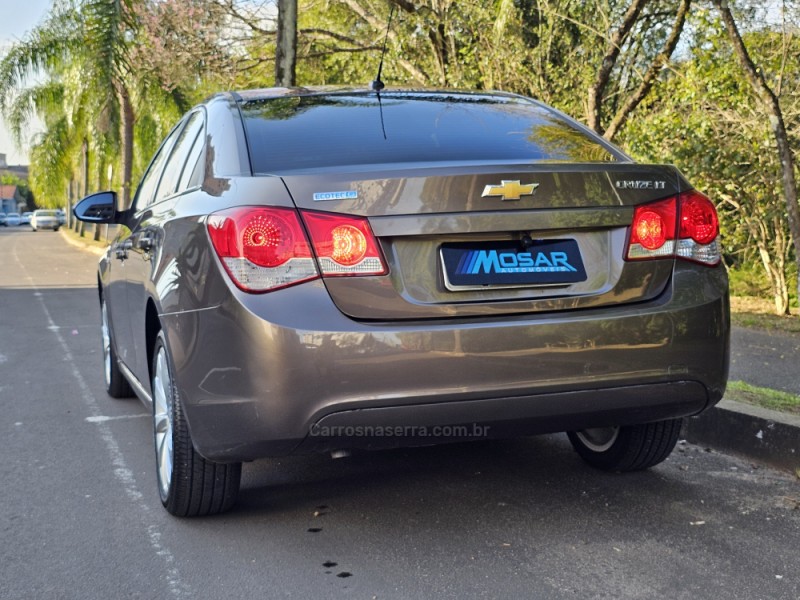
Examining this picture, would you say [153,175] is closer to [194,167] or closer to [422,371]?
[194,167]

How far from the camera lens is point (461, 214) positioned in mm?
3285

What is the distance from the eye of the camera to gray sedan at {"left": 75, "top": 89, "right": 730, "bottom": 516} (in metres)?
3.17

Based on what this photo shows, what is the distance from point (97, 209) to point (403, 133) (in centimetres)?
232

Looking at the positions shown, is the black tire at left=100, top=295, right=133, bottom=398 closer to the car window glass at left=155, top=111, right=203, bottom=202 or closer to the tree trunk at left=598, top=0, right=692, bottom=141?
the car window glass at left=155, top=111, right=203, bottom=202

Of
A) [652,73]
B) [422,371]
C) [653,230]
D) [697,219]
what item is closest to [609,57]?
[652,73]

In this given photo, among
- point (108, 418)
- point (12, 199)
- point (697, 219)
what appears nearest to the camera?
point (697, 219)

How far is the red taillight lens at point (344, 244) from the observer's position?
3.18 m

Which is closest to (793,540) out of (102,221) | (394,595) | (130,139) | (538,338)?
(538,338)

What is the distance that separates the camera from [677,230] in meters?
3.56

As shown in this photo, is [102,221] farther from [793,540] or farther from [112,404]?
[793,540]

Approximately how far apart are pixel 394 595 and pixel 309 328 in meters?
0.89

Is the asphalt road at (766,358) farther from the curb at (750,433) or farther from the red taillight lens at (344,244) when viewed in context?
the red taillight lens at (344,244)

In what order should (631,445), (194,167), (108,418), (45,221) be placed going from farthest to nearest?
(45,221), (108,418), (631,445), (194,167)

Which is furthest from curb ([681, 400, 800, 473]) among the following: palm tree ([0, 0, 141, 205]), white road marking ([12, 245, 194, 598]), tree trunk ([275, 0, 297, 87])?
palm tree ([0, 0, 141, 205])
